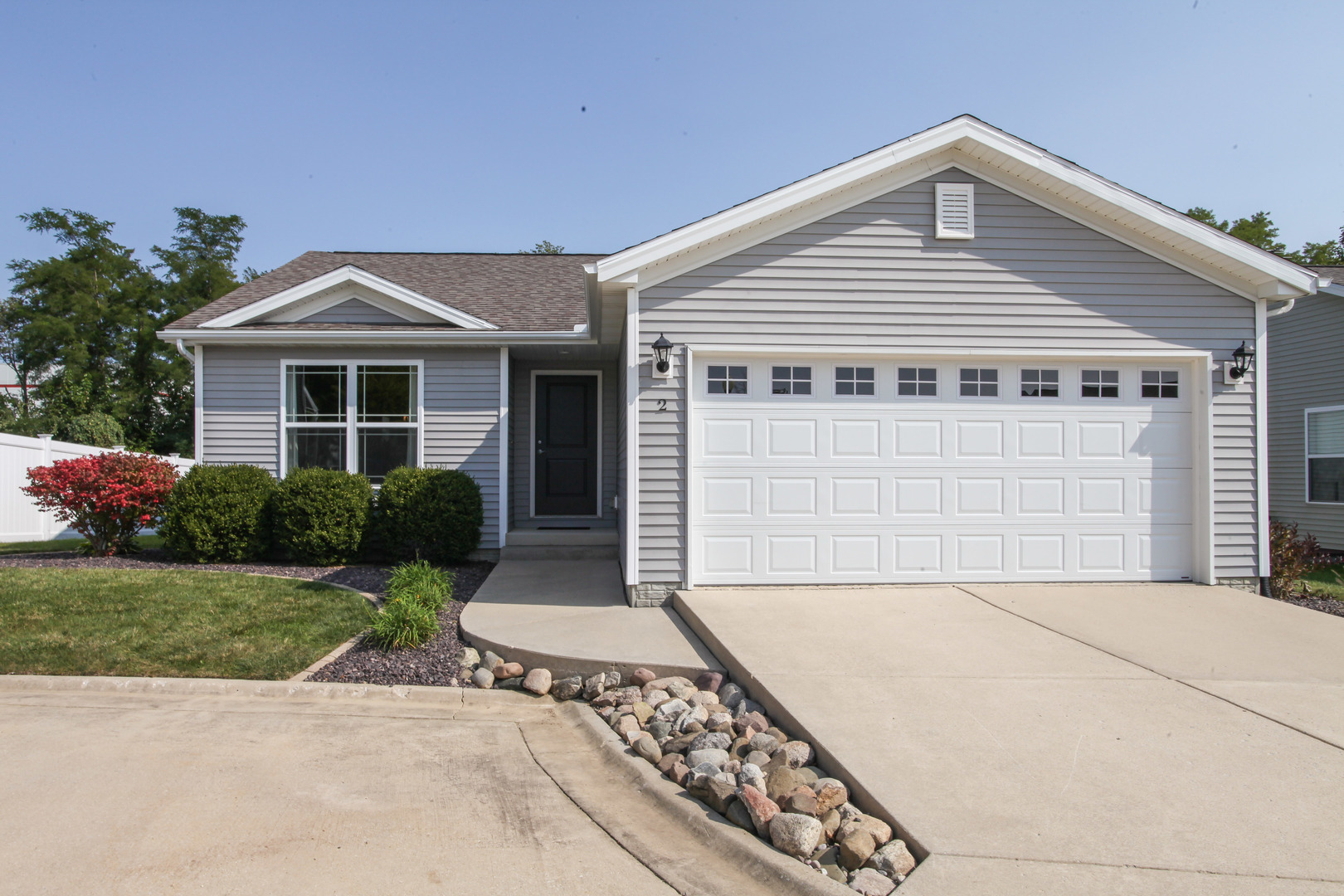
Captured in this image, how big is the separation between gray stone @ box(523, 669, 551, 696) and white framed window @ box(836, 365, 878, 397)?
3888 mm

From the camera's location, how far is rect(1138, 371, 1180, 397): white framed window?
25.1 feet

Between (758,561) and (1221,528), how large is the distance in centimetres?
454

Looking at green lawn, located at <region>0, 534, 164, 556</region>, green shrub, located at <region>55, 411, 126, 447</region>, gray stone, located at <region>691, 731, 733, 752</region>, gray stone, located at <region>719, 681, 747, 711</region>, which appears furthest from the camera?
green shrub, located at <region>55, 411, 126, 447</region>

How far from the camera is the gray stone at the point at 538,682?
5375 mm

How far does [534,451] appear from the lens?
11.5 meters

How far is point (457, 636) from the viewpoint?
6410 millimetres

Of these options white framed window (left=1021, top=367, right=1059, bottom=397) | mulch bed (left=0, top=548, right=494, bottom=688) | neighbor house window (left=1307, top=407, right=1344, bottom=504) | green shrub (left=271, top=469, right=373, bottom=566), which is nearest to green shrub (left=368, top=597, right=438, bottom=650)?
mulch bed (left=0, top=548, right=494, bottom=688)

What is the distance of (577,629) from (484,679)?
3.08 feet

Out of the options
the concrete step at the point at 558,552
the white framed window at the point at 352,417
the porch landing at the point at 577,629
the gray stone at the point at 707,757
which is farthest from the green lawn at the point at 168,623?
the gray stone at the point at 707,757

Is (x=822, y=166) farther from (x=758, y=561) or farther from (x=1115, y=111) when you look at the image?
(x=1115, y=111)

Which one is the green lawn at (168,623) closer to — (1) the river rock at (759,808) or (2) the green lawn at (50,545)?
(2) the green lawn at (50,545)

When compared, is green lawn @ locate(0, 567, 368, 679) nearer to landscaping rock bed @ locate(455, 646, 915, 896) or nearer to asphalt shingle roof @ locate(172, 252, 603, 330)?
landscaping rock bed @ locate(455, 646, 915, 896)

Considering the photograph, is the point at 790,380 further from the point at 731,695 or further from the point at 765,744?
the point at 765,744

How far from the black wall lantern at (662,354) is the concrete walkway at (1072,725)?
2.12 meters
